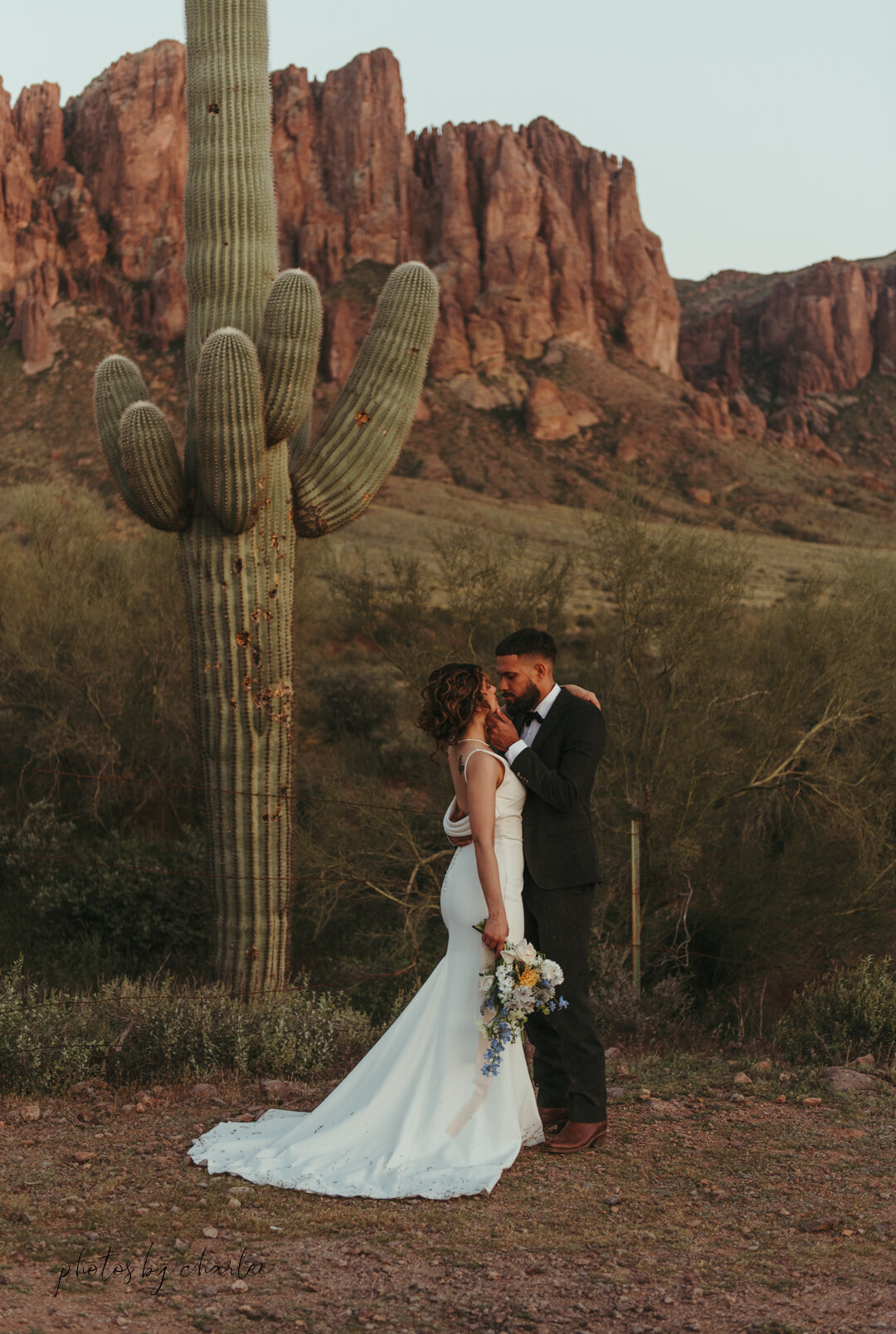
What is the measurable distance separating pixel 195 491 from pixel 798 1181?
4838 mm

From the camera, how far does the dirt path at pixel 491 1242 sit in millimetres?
2637

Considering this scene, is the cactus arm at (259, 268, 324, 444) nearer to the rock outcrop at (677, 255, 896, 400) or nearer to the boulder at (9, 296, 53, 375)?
the boulder at (9, 296, 53, 375)

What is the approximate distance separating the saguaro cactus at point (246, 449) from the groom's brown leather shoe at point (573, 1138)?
2987 millimetres

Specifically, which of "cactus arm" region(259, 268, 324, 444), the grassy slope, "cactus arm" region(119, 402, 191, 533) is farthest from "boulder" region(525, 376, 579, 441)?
"cactus arm" region(119, 402, 191, 533)

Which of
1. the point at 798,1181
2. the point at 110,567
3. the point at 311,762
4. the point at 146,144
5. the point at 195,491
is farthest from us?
the point at 146,144

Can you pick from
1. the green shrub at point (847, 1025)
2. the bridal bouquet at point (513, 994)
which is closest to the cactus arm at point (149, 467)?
the bridal bouquet at point (513, 994)

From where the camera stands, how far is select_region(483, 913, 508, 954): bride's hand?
144 inches

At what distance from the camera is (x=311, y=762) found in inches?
540

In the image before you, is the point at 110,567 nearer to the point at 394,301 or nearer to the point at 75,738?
the point at 75,738

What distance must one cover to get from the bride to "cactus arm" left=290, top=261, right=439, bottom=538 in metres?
3.48

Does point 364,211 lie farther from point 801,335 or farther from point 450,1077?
point 450,1077

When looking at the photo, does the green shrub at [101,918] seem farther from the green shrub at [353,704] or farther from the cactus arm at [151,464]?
the green shrub at [353,704]

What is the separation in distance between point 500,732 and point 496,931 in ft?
2.17

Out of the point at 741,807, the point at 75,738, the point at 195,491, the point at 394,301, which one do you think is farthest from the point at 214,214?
the point at 75,738
